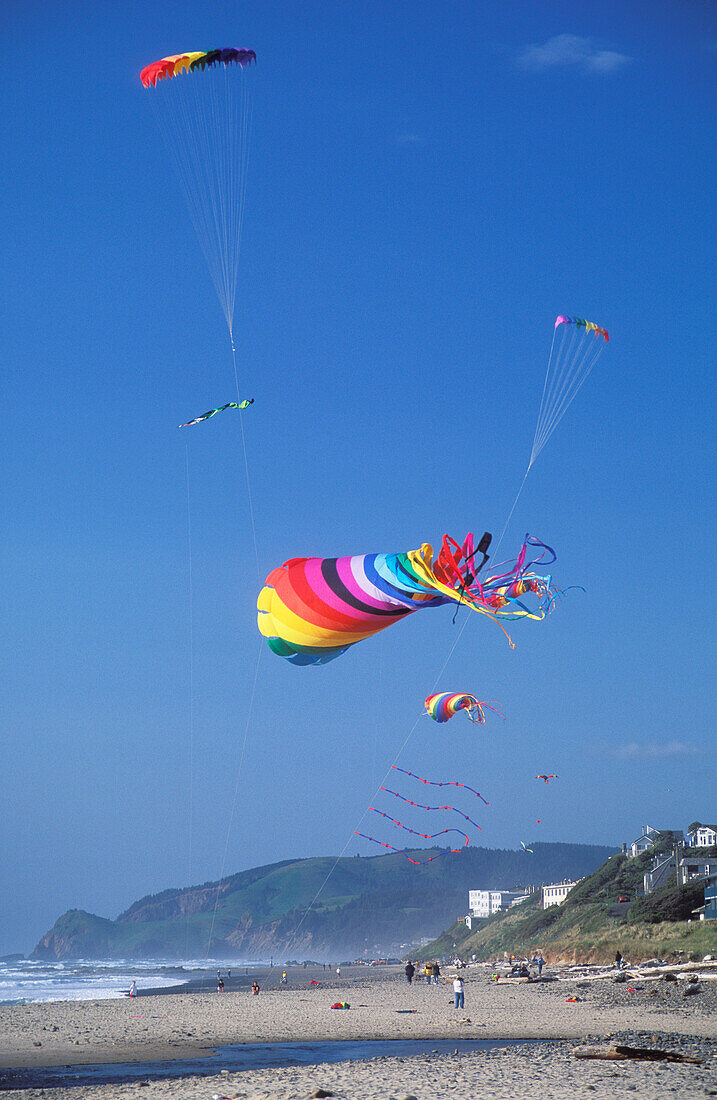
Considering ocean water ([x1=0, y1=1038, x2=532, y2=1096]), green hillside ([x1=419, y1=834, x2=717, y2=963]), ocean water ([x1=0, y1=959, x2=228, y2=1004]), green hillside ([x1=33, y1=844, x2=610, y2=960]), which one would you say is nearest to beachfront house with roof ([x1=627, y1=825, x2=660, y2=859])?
green hillside ([x1=419, y1=834, x2=717, y2=963])

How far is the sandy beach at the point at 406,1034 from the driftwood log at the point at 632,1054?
0.72ft

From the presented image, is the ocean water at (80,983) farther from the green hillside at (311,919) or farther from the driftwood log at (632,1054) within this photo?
the green hillside at (311,919)

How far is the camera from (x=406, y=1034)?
1647cm

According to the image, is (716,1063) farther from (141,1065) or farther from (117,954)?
(117,954)

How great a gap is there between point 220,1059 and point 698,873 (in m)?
29.8

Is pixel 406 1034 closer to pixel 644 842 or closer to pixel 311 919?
pixel 644 842

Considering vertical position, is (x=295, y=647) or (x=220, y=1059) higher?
(x=295, y=647)

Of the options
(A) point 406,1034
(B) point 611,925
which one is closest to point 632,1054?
(A) point 406,1034

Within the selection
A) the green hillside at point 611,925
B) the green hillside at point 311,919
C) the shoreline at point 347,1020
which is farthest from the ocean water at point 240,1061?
the green hillside at point 311,919

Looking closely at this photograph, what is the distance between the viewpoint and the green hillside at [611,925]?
100 ft

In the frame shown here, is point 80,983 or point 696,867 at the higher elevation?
point 696,867

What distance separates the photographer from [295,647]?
12523mm

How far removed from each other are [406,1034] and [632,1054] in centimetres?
Result: 592

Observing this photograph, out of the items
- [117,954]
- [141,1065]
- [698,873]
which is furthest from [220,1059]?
[117,954]
